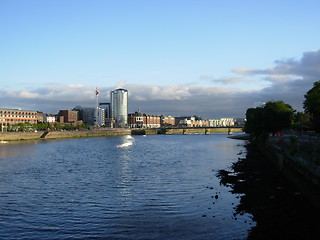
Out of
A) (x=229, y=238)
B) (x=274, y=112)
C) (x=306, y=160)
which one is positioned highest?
(x=274, y=112)

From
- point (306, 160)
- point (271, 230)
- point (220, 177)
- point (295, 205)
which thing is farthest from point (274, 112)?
point (271, 230)

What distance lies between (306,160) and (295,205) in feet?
23.3

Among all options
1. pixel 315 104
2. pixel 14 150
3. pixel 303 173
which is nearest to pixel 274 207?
pixel 303 173

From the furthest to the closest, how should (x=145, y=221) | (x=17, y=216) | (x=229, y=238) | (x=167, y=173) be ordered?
(x=167, y=173), (x=17, y=216), (x=145, y=221), (x=229, y=238)

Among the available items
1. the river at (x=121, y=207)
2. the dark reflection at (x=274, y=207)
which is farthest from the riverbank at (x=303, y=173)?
the river at (x=121, y=207)

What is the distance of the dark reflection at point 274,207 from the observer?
23266 millimetres

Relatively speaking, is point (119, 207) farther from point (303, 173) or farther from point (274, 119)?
point (274, 119)

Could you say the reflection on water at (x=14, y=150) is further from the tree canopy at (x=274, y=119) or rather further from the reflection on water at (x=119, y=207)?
the tree canopy at (x=274, y=119)

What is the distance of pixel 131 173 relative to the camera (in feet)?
167

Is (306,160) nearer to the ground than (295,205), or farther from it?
farther from it

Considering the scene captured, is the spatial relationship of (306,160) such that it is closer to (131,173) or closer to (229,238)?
(229,238)

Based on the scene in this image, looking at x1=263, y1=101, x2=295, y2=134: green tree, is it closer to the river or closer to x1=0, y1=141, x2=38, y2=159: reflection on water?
the river

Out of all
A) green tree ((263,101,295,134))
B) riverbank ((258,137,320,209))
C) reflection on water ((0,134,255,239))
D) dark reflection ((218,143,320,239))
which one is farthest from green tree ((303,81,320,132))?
green tree ((263,101,295,134))

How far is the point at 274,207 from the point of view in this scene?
96.7 feet
